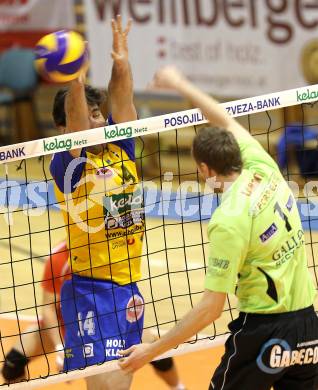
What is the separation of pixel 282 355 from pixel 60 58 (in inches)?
88.5

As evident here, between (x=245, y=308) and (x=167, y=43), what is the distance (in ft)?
27.3

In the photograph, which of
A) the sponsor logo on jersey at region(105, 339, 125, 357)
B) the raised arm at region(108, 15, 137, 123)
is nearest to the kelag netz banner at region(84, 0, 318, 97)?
the raised arm at region(108, 15, 137, 123)

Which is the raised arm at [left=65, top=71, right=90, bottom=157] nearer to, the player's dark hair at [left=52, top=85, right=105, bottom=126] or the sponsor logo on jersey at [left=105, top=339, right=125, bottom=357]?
the player's dark hair at [left=52, top=85, right=105, bottom=126]

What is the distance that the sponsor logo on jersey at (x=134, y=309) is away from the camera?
6008 mm

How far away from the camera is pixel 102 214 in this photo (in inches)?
236

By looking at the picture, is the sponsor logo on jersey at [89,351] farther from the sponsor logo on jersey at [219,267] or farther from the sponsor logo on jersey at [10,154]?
the sponsor logo on jersey at [219,267]

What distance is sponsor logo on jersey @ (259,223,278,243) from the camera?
467 cm

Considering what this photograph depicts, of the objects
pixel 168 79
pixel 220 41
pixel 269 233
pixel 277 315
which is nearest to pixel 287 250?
pixel 269 233

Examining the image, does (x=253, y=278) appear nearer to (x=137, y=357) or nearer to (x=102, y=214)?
(x=137, y=357)

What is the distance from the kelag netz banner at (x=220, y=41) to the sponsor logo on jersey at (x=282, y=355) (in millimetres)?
7396

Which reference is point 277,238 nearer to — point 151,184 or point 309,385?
point 309,385

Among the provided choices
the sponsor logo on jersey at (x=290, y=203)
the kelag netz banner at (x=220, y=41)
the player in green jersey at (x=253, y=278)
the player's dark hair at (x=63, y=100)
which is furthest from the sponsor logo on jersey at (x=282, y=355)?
the kelag netz banner at (x=220, y=41)

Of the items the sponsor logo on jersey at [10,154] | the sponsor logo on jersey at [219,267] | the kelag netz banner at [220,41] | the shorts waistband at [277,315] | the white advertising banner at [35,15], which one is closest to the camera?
the sponsor logo on jersey at [219,267]

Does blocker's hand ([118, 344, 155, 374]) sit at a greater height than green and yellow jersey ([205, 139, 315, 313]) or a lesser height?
lesser
